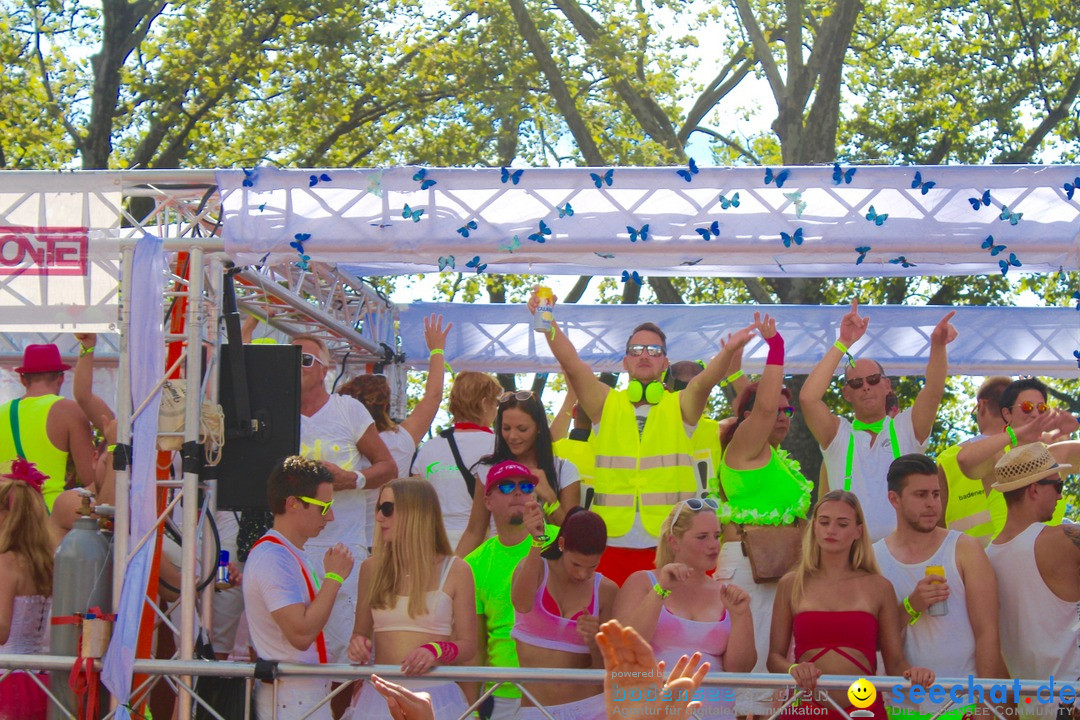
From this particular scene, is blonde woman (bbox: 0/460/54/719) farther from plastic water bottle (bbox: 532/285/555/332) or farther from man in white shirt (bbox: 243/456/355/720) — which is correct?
plastic water bottle (bbox: 532/285/555/332)

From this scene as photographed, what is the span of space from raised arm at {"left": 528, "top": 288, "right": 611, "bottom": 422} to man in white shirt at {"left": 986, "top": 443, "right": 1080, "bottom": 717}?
170 centimetres

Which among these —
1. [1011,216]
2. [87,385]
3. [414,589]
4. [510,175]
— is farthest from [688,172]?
[87,385]

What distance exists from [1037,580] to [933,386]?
1.13 metres

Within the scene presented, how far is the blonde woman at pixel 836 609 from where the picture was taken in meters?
4.32

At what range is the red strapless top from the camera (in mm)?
4320

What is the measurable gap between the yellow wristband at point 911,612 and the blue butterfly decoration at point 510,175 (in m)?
2.29

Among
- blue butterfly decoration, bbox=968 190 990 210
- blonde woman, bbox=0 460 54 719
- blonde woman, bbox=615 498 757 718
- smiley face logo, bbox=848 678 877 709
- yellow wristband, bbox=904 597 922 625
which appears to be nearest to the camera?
smiley face logo, bbox=848 678 877 709

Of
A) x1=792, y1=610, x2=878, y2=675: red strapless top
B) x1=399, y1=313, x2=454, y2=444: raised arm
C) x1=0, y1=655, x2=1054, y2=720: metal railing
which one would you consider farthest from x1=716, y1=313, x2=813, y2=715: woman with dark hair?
x1=399, y1=313, x2=454, y2=444: raised arm

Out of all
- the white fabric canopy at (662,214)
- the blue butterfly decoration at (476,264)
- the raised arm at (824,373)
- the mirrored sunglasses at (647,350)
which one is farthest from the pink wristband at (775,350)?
the blue butterfly decoration at (476,264)

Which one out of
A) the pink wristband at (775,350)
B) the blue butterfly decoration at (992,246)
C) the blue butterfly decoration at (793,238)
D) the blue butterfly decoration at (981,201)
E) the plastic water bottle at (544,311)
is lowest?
the pink wristband at (775,350)

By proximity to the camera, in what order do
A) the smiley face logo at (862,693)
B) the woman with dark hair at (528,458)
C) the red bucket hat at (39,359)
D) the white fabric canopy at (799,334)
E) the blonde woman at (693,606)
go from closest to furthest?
the smiley face logo at (862,693), the blonde woman at (693,606), the woman with dark hair at (528,458), the red bucket hat at (39,359), the white fabric canopy at (799,334)

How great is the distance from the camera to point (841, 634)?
4.33 meters

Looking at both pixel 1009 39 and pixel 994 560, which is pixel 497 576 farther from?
pixel 1009 39

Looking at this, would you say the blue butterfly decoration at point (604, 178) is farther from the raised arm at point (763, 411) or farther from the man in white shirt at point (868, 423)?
the man in white shirt at point (868, 423)
